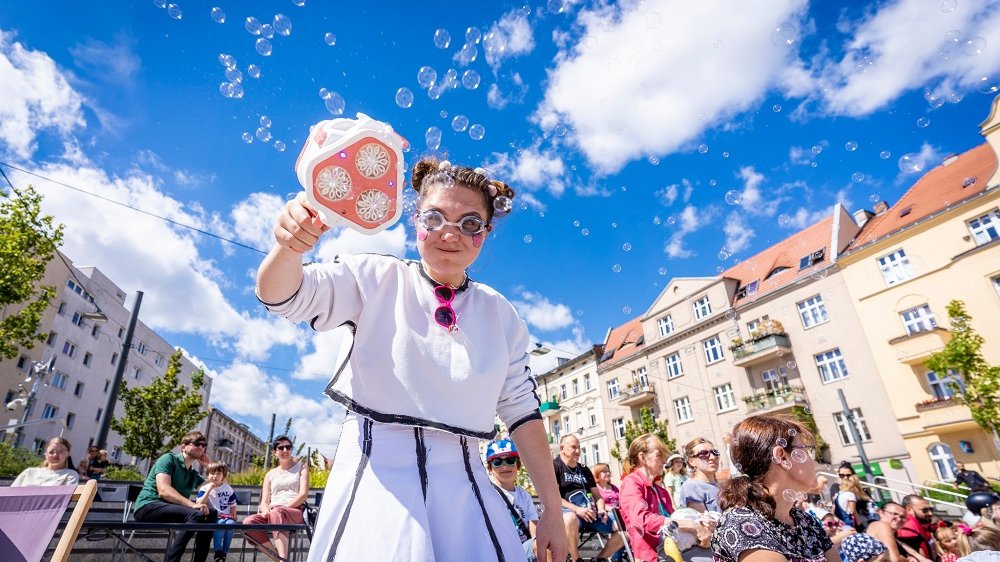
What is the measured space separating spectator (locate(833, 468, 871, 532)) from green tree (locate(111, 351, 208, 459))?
24.8 m

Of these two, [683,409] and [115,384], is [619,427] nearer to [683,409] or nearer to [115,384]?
[683,409]

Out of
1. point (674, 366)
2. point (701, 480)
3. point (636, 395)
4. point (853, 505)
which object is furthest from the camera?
point (636, 395)

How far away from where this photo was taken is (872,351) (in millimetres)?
23406

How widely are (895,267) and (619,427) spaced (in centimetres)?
1891

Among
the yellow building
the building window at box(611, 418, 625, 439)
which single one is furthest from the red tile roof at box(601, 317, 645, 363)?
the yellow building

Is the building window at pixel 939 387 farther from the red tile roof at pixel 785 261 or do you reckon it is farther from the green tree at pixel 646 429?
Result: the green tree at pixel 646 429

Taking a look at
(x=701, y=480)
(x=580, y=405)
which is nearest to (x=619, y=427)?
(x=580, y=405)

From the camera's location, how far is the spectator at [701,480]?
5.05 metres

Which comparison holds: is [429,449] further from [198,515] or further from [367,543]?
[198,515]

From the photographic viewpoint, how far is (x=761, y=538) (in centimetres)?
261

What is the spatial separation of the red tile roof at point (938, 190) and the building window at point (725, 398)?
9631mm

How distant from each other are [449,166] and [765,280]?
31.8m


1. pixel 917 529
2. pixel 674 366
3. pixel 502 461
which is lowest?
pixel 917 529

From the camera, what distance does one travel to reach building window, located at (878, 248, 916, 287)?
23125 mm
